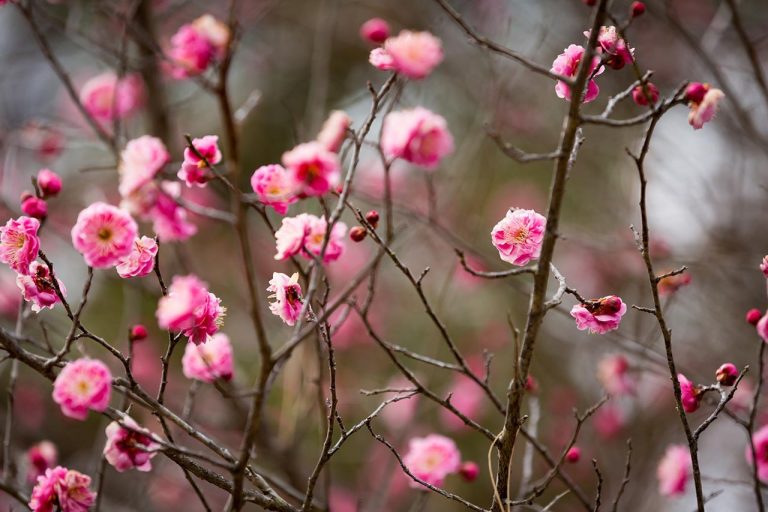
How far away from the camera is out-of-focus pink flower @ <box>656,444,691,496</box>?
6.17 feet

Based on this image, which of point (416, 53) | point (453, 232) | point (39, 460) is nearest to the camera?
point (416, 53)

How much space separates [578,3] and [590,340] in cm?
171

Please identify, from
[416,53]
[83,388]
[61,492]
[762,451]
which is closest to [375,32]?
[416,53]

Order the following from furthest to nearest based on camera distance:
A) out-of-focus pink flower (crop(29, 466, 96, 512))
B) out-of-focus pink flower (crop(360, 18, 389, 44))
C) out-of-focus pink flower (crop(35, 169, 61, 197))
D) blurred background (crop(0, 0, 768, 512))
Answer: blurred background (crop(0, 0, 768, 512))
out-of-focus pink flower (crop(360, 18, 389, 44))
out-of-focus pink flower (crop(35, 169, 61, 197))
out-of-focus pink flower (crop(29, 466, 96, 512))

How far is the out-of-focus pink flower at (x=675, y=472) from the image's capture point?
1882 mm

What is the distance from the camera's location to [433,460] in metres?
1.87

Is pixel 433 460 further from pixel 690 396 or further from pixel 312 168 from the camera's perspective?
pixel 312 168

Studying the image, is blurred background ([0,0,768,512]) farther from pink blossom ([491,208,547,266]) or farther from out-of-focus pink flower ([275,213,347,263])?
out-of-focus pink flower ([275,213,347,263])

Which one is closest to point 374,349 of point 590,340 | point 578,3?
point 590,340

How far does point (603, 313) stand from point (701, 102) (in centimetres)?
40

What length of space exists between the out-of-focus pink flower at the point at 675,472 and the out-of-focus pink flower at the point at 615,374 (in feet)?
1.45

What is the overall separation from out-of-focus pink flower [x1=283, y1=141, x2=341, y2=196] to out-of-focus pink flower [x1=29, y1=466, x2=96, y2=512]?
0.68 metres

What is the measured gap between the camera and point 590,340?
3387 mm

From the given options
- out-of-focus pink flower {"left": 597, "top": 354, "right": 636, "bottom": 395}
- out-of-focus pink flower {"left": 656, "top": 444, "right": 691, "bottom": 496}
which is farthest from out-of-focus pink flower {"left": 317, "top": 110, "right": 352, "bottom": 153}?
out-of-focus pink flower {"left": 597, "top": 354, "right": 636, "bottom": 395}
